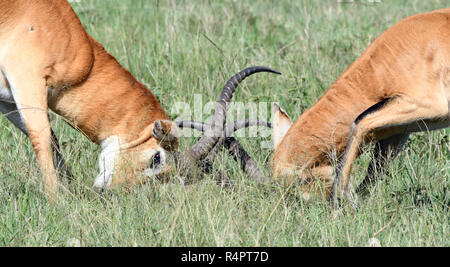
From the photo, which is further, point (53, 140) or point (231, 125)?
point (231, 125)

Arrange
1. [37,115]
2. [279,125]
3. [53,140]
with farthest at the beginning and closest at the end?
1. [279,125]
2. [53,140]
3. [37,115]

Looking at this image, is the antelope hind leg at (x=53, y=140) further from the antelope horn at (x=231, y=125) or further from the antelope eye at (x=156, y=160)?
the antelope horn at (x=231, y=125)

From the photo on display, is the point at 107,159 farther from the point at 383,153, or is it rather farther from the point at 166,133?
the point at 383,153

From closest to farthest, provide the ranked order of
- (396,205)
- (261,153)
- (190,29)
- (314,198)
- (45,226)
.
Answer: (45,226), (396,205), (314,198), (261,153), (190,29)

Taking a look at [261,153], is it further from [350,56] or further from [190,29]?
[190,29]

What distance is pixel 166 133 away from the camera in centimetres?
527

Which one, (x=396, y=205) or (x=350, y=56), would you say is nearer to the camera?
(x=396, y=205)

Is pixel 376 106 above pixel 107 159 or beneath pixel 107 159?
above

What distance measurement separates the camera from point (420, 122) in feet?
16.3

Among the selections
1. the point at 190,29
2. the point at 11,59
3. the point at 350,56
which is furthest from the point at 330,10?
the point at 11,59

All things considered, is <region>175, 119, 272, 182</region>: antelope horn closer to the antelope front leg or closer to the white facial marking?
the white facial marking

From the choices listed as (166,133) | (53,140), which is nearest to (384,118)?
(166,133)

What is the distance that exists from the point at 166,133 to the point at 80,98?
699 millimetres

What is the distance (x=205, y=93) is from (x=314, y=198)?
91.5 inches
